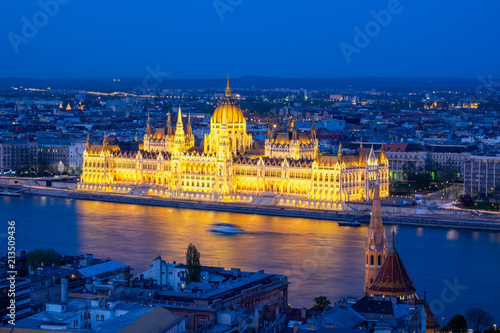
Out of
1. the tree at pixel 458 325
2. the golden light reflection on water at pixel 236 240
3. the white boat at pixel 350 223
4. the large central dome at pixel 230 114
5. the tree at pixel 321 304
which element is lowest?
the tree at pixel 458 325

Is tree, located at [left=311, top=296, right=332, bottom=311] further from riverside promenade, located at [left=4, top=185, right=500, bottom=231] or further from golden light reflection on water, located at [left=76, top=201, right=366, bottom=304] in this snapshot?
riverside promenade, located at [left=4, top=185, right=500, bottom=231]

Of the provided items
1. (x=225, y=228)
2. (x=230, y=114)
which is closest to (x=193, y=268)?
(x=225, y=228)

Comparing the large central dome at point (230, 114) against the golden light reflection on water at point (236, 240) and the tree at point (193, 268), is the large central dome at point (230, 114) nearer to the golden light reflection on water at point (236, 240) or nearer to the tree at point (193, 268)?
the golden light reflection on water at point (236, 240)

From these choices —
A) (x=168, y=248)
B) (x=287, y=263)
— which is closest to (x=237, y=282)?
(x=287, y=263)

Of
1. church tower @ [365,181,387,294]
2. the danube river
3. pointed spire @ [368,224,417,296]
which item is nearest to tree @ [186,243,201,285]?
the danube river

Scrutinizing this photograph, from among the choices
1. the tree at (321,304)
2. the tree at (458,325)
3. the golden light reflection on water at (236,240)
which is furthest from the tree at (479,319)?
the golden light reflection on water at (236,240)

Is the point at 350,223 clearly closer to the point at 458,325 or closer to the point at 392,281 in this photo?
the point at 458,325
